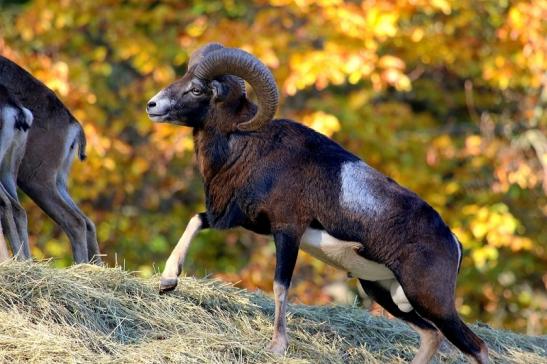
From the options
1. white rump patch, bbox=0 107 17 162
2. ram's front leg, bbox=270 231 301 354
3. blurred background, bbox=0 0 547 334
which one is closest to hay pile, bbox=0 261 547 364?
ram's front leg, bbox=270 231 301 354

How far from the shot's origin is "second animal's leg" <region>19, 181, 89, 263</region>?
9148 mm

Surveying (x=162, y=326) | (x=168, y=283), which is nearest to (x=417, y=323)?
(x=168, y=283)

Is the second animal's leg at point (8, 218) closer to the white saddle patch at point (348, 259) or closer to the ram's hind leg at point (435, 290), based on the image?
the white saddle patch at point (348, 259)

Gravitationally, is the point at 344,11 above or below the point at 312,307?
Result: above

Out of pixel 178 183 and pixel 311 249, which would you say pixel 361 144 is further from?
pixel 311 249

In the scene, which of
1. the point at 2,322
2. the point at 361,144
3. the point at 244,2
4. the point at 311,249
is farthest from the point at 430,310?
the point at 244,2

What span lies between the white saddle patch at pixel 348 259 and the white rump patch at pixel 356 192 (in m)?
0.24

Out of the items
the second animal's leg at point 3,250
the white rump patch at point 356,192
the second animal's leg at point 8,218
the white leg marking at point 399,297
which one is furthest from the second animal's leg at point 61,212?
the white leg marking at point 399,297

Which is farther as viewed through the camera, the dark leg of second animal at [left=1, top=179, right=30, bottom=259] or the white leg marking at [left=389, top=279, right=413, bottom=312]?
the dark leg of second animal at [left=1, top=179, right=30, bottom=259]

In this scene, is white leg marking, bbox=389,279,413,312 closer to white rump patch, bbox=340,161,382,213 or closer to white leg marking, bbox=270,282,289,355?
white rump patch, bbox=340,161,382,213

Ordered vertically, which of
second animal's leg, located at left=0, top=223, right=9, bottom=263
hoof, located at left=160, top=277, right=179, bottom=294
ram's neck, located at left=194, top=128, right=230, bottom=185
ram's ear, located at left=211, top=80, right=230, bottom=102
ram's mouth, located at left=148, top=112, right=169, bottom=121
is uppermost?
ram's ear, located at left=211, top=80, right=230, bottom=102

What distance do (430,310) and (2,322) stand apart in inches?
109

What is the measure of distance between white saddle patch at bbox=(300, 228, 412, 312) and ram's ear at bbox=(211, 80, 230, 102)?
105 centimetres

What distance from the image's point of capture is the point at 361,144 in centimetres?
1584
